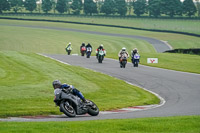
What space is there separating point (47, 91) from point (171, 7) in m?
109

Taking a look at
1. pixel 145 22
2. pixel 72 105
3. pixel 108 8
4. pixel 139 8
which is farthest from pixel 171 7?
pixel 72 105

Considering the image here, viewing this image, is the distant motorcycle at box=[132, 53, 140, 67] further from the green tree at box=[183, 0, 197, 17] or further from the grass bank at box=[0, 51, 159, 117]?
the green tree at box=[183, 0, 197, 17]

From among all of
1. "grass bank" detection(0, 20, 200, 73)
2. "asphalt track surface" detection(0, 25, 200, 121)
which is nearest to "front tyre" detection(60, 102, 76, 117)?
"asphalt track surface" detection(0, 25, 200, 121)

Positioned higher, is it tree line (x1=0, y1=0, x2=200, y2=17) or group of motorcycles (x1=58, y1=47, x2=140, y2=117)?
group of motorcycles (x1=58, y1=47, x2=140, y2=117)

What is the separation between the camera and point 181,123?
11.9 metres

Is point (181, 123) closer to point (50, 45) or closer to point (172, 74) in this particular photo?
point (172, 74)

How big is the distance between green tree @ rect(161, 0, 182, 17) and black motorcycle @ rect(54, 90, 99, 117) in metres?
112

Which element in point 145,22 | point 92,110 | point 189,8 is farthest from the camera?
point 189,8

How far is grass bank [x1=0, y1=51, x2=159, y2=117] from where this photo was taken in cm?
1569

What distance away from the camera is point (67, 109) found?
1403cm

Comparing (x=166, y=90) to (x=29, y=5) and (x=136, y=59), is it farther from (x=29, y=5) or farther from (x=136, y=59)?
(x=29, y=5)

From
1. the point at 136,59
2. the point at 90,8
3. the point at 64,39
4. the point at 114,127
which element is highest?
the point at 114,127

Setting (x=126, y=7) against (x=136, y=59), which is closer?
(x=136, y=59)

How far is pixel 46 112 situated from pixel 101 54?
23306 millimetres
